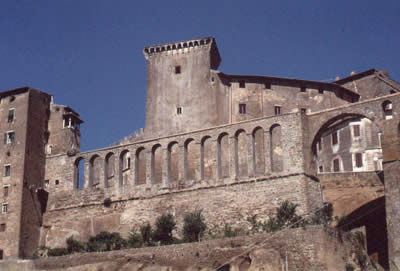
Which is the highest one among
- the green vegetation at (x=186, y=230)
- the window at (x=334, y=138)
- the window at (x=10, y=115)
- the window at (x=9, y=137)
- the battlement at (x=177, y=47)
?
the battlement at (x=177, y=47)

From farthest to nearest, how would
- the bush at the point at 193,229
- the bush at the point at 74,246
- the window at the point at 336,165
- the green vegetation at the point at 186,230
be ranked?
the window at the point at 336,165 → the bush at the point at 74,246 → the bush at the point at 193,229 → the green vegetation at the point at 186,230

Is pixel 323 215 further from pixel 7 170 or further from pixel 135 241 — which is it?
pixel 7 170

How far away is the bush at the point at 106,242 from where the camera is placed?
46.1 m

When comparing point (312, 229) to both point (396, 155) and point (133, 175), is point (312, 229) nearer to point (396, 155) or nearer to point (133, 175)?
point (396, 155)

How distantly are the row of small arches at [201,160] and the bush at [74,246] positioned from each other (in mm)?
5787

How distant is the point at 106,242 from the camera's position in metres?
46.9

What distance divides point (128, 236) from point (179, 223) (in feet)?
12.0

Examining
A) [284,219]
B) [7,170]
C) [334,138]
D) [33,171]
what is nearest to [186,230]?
[284,219]

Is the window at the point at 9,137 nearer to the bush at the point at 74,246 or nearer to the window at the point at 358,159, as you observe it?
the bush at the point at 74,246

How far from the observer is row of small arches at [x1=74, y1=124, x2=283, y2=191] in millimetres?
48875

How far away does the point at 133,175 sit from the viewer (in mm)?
51844

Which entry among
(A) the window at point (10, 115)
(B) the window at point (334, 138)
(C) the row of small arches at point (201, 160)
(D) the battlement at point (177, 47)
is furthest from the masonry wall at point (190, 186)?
(D) the battlement at point (177, 47)

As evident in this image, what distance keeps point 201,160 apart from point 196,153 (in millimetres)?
5057

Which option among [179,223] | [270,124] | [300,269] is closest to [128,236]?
[179,223]
